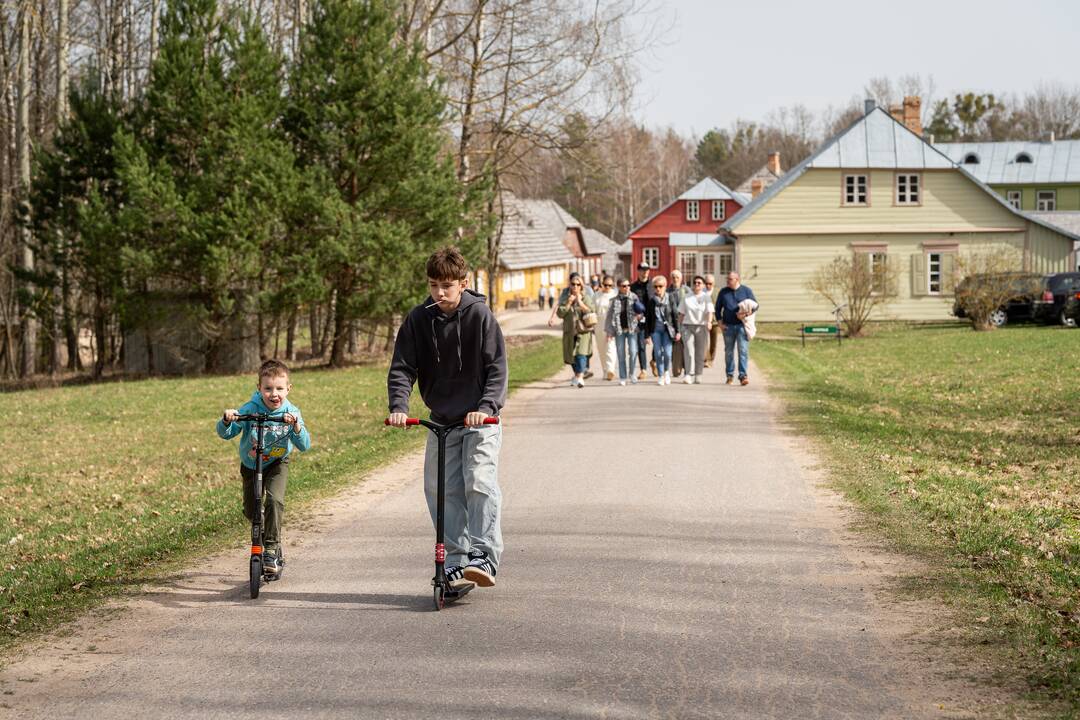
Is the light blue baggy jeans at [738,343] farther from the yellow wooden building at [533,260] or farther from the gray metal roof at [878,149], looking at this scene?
the yellow wooden building at [533,260]

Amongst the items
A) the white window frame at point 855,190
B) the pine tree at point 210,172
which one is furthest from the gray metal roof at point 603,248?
the pine tree at point 210,172

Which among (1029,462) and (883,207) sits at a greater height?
(883,207)

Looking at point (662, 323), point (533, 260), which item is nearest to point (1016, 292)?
point (662, 323)

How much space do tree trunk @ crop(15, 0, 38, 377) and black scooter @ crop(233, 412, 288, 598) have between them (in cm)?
2385

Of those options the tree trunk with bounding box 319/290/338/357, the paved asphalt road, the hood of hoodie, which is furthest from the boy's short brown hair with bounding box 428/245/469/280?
the tree trunk with bounding box 319/290/338/357

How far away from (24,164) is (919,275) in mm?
32061

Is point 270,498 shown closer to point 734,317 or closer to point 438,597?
point 438,597

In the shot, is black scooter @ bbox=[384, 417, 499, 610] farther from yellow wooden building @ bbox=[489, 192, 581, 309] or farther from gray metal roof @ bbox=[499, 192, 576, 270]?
gray metal roof @ bbox=[499, 192, 576, 270]

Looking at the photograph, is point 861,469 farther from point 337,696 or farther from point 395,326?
point 395,326

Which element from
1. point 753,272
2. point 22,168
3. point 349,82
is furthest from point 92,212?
point 753,272

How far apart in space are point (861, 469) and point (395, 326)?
22.5 metres

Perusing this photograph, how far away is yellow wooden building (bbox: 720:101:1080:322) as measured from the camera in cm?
4781

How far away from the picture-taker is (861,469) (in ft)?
38.4

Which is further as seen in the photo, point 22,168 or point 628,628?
point 22,168
